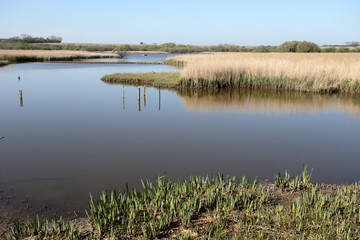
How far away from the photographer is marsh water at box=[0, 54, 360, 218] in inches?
308

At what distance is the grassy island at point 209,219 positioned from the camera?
4.83 metres

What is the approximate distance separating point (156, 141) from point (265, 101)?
10.2 meters

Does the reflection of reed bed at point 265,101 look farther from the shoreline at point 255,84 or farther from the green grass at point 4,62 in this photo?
the green grass at point 4,62

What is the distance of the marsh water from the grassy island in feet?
4.58

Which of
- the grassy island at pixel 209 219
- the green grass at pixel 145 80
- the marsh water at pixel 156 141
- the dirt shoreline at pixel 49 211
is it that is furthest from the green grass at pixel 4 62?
the grassy island at pixel 209 219

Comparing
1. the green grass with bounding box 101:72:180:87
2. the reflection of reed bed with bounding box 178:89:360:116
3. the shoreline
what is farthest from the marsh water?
the green grass with bounding box 101:72:180:87

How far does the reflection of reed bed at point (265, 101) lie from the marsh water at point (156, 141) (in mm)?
56

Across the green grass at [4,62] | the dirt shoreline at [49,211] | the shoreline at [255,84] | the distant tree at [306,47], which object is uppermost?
the distant tree at [306,47]

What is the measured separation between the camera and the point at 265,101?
19328mm

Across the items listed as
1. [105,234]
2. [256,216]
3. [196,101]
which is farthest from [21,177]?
[196,101]

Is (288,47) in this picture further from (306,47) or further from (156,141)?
(156,141)

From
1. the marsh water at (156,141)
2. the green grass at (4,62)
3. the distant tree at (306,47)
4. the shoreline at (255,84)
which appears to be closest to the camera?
the marsh water at (156,141)

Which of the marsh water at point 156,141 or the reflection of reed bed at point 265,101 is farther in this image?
the reflection of reed bed at point 265,101

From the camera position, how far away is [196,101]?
19.2m
